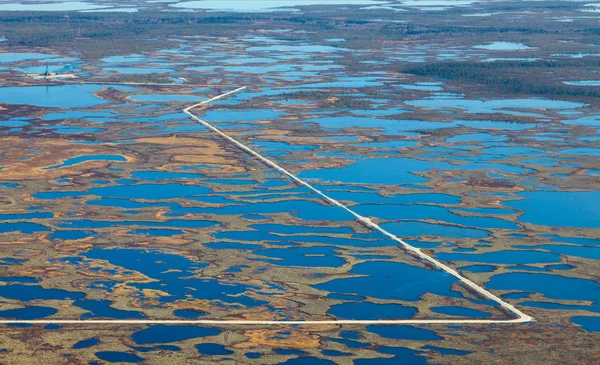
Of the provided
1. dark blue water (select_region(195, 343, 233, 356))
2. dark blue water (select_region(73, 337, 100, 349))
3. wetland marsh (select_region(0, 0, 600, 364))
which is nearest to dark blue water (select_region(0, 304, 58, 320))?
wetland marsh (select_region(0, 0, 600, 364))

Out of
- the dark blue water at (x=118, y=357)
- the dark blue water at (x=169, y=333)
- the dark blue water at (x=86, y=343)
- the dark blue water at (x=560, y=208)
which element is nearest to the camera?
the dark blue water at (x=118, y=357)

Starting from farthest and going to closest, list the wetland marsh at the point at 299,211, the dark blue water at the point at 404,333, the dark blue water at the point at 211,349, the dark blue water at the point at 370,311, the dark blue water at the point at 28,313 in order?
1. the dark blue water at the point at 370,311
2. the dark blue water at the point at 28,313
3. the wetland marsh at the point at 299,211
4. the dark blue water at the point at 404,333
5. the dark blue water at the point at 211,349

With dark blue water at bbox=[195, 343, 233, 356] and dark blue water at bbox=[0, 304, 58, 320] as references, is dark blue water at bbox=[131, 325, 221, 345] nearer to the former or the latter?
dark blue water at bbox=[195, 343, 233, 356]

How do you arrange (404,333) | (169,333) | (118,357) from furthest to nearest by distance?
(404,333), (169,333), (118,357)

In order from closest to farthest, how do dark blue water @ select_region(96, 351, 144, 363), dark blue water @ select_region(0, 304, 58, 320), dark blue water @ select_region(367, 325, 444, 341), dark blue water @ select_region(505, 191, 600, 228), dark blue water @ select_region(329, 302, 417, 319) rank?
dark blue water @ select_region(96, 351, 144, 363), dark blue water @ select_region(367, 325, 444, 341), dark blue water @ select_region(0, 304, 58, 320), dark blue water @ select_region(329, 302, 417, 319), dark blue water @ select_region(505, 191, 600, 228)

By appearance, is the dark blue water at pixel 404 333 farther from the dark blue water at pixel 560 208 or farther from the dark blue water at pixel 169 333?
the dark blue water at pixel 560 208

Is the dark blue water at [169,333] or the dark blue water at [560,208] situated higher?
the dark blue water at [560,208]

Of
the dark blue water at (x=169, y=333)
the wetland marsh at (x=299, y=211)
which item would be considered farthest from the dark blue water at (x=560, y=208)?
the dark blue water at (x=169, y=333)

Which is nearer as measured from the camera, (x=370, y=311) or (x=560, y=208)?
(x=370, y=311)

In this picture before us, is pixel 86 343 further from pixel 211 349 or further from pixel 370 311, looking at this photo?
pixel 370 311

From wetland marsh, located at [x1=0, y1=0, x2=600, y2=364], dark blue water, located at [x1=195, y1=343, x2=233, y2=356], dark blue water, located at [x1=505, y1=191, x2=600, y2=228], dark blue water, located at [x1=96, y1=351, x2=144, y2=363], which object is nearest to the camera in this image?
dark blue water, located at [x1=96, y1=351, x2=144, y2=363]

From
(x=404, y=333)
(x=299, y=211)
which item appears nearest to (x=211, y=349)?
(x=404, y=333)

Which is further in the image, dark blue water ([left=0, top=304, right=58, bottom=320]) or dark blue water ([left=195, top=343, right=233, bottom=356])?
dark blue water ([left=0, top=304, right=58, bottom=320])

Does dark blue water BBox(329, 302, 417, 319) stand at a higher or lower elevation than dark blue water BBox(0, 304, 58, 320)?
higher
